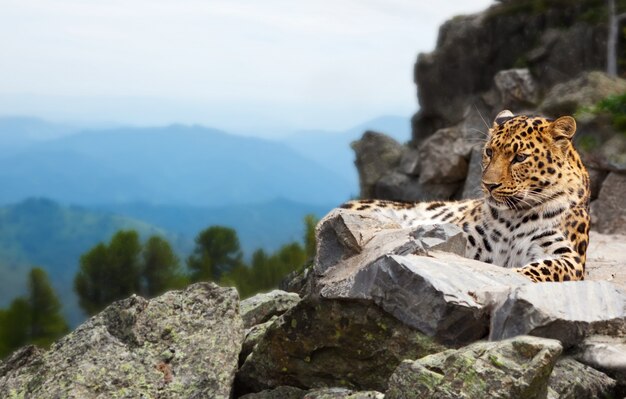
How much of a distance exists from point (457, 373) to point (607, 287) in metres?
3.18

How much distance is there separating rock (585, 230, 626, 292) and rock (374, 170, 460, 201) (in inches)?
472

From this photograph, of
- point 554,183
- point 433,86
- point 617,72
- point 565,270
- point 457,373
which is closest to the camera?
point 457,373

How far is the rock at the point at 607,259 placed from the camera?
48.1ft

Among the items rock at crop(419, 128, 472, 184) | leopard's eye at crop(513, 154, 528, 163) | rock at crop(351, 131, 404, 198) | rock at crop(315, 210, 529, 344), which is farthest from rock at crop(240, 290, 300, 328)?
rock at crop(351, 131, 404, 198)

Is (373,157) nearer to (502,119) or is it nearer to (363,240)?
(502,119)

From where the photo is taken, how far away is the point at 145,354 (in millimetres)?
11000

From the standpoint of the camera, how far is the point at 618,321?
33.6 feet

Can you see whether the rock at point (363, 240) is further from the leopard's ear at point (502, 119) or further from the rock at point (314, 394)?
the leopard's ear at point (502, 119)

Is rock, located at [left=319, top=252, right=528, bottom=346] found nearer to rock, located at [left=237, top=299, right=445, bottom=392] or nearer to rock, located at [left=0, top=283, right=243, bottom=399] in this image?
rock, located at [left=237, top=299, right=445, bottom=392]

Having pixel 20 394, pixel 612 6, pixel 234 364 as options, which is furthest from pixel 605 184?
pixel 20 394

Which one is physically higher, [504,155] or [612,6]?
[612,6]

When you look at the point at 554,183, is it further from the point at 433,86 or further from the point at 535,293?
the point at 433,86

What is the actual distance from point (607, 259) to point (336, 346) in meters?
8.62

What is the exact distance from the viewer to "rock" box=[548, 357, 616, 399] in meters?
9.41
